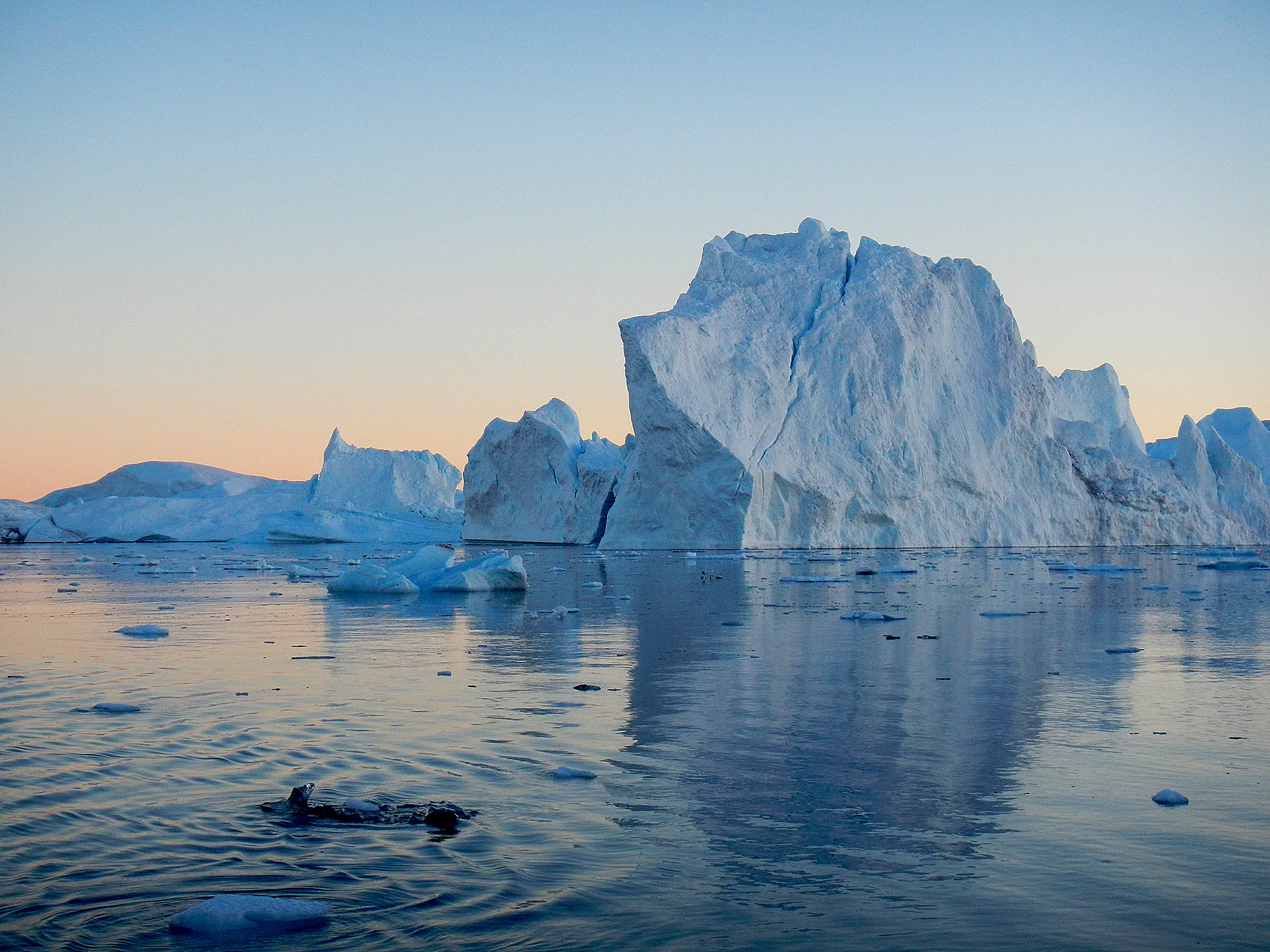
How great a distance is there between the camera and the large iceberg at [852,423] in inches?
993

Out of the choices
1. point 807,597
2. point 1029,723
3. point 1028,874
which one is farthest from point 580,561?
point 1028,874

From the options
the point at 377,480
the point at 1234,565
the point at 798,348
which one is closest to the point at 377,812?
the point at 1234,565

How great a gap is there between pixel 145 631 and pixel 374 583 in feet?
13.4

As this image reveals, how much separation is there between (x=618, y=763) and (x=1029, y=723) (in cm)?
161

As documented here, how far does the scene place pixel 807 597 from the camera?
35.2ft

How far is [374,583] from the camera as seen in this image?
11070mm

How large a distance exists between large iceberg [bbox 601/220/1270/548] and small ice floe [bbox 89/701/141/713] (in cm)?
2058

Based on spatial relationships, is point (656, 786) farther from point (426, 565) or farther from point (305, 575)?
point (305, 575)

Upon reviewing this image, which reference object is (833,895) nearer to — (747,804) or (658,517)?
(747,804)

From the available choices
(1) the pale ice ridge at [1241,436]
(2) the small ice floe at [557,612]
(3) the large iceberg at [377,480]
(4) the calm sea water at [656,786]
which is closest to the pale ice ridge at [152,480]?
(3) the large iceberg at [377,480]

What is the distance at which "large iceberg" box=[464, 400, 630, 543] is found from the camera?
32.1 m

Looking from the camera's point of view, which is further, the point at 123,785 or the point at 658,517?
the point at 658,517

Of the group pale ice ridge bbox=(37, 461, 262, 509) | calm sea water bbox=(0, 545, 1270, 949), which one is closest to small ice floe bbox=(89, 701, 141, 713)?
calm sea water bbox=(0, 545, 1270, 949)

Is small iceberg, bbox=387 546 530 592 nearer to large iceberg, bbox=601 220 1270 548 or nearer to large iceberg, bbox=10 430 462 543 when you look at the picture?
large iceberg, bbox=601 220 1270 548
